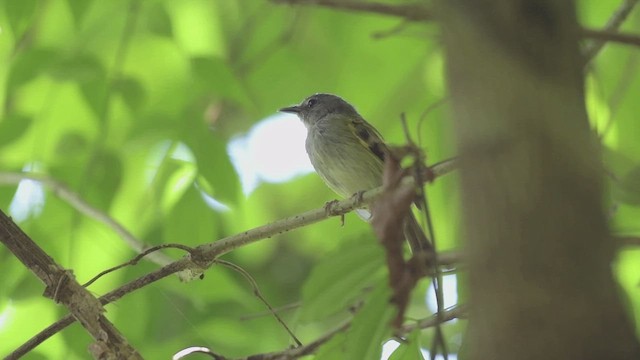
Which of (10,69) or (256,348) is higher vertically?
(10,69)

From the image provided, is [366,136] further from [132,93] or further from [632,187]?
[632,187]

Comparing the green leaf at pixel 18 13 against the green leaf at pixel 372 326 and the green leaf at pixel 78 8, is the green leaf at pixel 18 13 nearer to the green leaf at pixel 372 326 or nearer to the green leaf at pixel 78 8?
the green leaf at pixel 78 8

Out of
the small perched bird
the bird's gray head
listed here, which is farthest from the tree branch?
the bird's gray head

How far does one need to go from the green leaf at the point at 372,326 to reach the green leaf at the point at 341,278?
0.11 meters

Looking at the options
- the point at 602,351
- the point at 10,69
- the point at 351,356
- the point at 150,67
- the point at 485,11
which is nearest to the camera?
the point at 602,351

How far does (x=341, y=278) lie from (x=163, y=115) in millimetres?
2331

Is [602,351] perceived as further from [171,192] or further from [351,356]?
[171,192]

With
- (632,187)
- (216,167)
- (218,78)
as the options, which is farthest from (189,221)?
(632,187)

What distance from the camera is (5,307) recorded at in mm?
3887

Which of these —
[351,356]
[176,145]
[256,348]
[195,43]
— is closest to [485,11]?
[351,356]

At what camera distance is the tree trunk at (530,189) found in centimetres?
87

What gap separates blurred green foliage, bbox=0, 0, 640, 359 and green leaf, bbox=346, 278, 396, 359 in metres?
1.78

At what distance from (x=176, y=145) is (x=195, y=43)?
86cm

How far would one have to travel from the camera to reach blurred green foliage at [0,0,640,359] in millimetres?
3688
